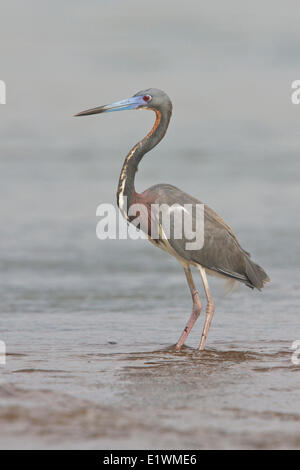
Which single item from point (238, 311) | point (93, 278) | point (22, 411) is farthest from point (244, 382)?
point (93, 278)

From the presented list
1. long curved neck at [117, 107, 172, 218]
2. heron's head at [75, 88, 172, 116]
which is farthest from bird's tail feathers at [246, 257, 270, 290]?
heron's head at [75, 88, 172, 116]

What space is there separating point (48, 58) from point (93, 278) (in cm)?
1392

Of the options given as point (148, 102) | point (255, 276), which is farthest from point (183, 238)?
point (148, 102)

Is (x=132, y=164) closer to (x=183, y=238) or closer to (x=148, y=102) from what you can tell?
(x=148, y=102)

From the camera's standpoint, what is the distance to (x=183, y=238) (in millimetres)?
7406

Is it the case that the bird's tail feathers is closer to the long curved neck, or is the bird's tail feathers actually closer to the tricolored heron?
the tricolored heron

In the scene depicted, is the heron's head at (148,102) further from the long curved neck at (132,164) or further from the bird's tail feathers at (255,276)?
the bird's tail feathers at (255,276)

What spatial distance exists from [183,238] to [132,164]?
0.86m

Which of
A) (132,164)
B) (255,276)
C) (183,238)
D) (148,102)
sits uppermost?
(148,102)

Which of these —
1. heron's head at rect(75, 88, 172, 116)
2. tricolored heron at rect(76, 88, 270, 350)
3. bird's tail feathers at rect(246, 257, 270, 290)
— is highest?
heron's head at rect(75, 88, 172, 116)

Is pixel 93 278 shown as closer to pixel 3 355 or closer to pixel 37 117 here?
pixel 3 355

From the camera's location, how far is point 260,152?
18.9 m

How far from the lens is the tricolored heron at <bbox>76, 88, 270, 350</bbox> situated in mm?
7441

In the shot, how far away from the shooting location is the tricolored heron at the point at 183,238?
744 centimetres
